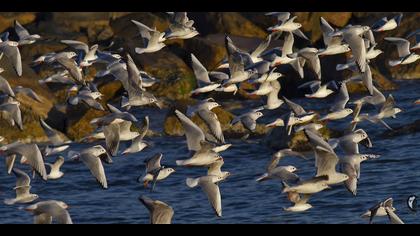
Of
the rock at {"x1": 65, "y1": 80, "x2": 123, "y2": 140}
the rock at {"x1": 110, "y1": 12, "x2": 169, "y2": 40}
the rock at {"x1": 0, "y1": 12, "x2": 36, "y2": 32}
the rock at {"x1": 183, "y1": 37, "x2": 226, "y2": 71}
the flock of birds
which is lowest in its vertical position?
the rock at {"x1": 0, "y1": 12, "x2": 36, "y2": 32}

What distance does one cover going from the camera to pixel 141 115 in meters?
43.0

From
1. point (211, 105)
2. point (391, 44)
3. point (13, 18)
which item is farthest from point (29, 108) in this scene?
point (391, 44)

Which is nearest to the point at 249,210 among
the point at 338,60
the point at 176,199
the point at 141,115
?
the point at 176,199

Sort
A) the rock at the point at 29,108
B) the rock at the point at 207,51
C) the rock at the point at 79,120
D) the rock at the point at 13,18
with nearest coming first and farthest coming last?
the rock at the point at 29,108 → the rock at the point at 79,120 → the rock at the point at 207,51 → the rock at the point at 13,18

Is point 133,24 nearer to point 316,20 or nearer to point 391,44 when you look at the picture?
point 316,20

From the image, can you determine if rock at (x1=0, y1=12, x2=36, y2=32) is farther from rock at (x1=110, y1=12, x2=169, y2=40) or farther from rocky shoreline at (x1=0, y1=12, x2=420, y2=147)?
rock at (x1=110, y1=12, x2=169, y2=40)

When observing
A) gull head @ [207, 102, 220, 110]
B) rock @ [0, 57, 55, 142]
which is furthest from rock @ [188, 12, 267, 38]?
gull head @ [207, 102, 220, 110]

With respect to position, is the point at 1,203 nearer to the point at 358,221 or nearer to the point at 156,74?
the point at 358,221

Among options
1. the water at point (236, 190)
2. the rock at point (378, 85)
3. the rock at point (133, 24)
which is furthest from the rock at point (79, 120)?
the rock at point (378, 85)

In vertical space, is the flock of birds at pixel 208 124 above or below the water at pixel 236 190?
above

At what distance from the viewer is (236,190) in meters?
34.4

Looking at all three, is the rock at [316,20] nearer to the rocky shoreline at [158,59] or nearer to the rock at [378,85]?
the rocky shoreline at [158,59]

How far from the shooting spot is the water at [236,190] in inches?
1244

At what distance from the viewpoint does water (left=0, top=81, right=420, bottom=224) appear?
31.6m
